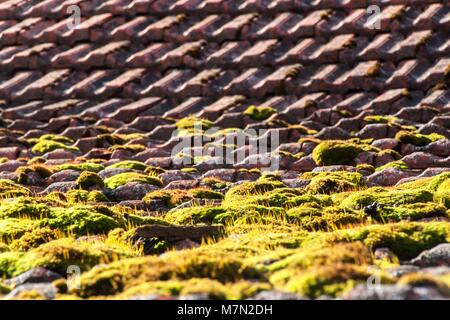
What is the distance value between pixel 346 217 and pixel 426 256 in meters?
1.16

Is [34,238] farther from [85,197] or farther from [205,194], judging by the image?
[205,194]

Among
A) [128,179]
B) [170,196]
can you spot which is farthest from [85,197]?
[170,196]

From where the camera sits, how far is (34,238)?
5.68 metres

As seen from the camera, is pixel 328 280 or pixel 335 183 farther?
pixel 335 183

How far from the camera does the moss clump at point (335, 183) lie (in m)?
6.94

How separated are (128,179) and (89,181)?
287mm

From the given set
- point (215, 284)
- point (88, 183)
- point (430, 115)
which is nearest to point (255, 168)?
point (88, 183)

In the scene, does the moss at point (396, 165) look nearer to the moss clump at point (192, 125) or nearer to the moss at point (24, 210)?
the moss clump at point (192, 125)

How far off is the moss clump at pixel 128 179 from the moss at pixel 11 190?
0.64 metres

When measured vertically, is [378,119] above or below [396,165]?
above

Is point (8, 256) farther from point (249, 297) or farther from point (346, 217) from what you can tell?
point (346, 217)

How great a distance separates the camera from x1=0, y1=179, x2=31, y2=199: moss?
696 cm

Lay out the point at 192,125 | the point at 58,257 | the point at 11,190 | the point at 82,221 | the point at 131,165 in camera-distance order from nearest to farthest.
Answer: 1. the point at 58,257
2. the point at 82,221
3. the point at 11,190
4. the point at 131,165
5. the point at 192,125

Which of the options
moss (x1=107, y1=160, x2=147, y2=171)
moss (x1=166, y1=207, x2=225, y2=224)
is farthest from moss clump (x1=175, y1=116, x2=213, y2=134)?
moss (x1=166, y1=207, x2=225, y2=224)
